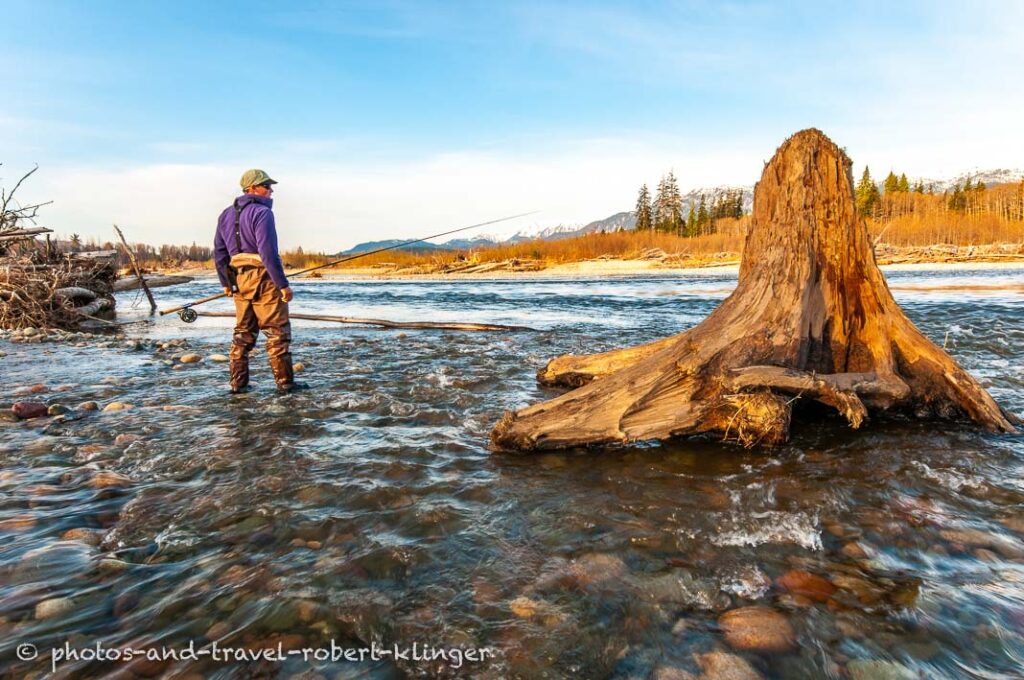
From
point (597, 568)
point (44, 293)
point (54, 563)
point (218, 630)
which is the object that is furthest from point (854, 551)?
point (44, 293)

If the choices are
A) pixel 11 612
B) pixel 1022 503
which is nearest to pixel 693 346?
pixel 1022 503

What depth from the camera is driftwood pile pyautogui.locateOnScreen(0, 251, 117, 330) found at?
12.8 metres

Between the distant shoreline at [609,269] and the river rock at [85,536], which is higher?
the distant shoreline at [609,269]

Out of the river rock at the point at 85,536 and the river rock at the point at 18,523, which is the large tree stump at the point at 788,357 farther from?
the river rock at the point at 18,523

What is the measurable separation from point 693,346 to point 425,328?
9.99m

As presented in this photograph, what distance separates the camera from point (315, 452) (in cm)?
464

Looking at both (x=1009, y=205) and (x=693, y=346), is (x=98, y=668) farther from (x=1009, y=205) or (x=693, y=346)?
(x=1009, y=205)

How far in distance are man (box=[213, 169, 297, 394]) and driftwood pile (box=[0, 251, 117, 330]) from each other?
9.82 meters

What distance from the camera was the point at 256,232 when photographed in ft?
22.4

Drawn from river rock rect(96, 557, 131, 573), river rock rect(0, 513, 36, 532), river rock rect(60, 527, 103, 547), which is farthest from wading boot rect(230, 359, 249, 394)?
river rock rect(96, 557, 131, 573)

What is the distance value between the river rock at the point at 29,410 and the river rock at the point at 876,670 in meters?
7.57

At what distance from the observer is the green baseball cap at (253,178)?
692 centimetres

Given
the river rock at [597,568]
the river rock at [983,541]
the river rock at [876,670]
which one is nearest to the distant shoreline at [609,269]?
the river rock at [983,541]

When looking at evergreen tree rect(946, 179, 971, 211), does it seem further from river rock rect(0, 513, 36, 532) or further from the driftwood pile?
river rock rect(0, 513, 36, 532)
